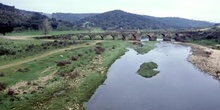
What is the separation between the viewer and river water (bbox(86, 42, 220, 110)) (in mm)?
38594

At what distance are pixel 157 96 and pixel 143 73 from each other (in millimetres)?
19058

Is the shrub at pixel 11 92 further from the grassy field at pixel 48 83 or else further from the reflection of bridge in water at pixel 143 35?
the reflection of bridge in water at pixel 143 35

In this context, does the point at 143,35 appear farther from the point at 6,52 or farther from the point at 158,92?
the point at 158,92

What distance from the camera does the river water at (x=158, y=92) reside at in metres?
38.6

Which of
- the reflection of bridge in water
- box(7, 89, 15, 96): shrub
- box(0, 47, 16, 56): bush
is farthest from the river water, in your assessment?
the reflection of bridge in water

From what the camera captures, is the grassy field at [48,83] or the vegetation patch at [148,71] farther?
the vegetation patch at [148,71]

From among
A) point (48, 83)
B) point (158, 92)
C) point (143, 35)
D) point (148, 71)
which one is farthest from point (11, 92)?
point (143, 35)

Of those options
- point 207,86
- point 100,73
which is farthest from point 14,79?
point 207,86

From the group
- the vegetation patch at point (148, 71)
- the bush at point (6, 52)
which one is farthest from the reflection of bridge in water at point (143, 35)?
the vegetation patch at point (148, 71)

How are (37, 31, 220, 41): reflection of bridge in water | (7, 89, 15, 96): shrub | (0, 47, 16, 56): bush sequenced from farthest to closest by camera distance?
1. (37, 31, 220, 41): reflection of bridge in water
2. (0, 47, 16, 56): bush
3. (7, 89, 15, 96): shrub

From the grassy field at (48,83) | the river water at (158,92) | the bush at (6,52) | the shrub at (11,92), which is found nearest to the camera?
the grassy field at (48,83)

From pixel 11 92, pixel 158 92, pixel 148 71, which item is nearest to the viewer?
pixel 11 92

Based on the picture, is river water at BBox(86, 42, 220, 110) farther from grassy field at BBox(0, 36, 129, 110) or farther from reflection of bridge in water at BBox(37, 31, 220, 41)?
reflection of bridge in water at BBox(37, 31, 220, 41)

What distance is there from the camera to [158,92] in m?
45.9
